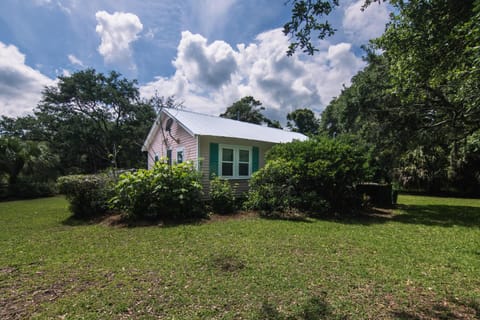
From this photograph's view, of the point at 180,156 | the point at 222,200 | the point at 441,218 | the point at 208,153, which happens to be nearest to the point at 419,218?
the point at 441,218

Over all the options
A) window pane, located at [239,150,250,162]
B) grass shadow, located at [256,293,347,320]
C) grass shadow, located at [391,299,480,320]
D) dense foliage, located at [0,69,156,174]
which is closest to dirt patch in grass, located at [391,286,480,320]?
grass shadow, located at [391,299,480,320]

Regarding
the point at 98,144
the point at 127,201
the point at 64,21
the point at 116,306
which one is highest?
the point at 64,21

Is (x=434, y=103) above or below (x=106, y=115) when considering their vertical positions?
below

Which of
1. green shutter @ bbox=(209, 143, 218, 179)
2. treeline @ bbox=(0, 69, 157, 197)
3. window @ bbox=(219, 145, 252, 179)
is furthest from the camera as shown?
treeline @ bbox=(0, 69, 157, 197)

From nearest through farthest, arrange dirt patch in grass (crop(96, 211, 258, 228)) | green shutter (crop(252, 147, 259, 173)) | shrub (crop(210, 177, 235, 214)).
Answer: dirt patch in grass (crop(96, 211, 258, 228)) → shrub (crop(210, 177, 235, 214)) → green shutter (crop(252, 147, 259, 173))

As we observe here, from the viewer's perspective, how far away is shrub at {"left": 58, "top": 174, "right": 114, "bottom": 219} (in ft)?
22.8

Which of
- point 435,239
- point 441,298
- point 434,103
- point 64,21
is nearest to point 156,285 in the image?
point 441,298

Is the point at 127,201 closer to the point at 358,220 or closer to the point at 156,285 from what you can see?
the point at 156,285

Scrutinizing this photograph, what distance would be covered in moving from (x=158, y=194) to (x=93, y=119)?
21.9m

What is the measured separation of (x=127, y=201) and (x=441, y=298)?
733 centimetres

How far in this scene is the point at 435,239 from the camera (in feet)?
17.4

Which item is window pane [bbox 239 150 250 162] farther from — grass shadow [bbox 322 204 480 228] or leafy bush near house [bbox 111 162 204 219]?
grass shadow [bbox 322 204 480 228]

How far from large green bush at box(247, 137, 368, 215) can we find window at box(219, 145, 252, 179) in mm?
2123

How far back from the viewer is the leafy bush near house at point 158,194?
687cm
